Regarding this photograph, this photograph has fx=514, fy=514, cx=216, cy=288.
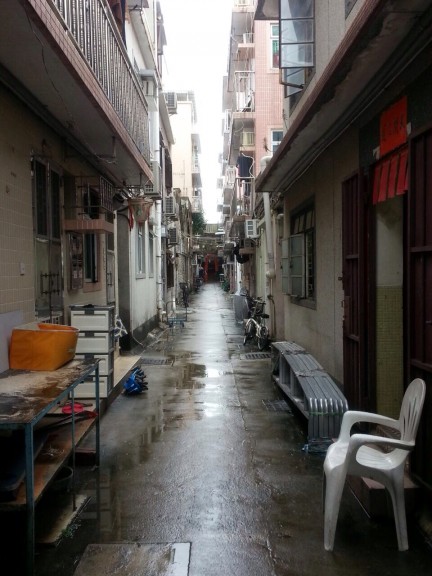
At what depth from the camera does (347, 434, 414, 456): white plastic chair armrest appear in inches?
132

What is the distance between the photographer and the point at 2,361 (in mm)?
4457

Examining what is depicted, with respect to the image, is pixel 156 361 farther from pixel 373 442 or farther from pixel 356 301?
pixel 373 442

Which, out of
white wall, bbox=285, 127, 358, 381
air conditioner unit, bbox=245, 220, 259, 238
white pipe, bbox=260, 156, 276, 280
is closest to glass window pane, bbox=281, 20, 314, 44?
white wall, bbox=285, 127, 358, 381

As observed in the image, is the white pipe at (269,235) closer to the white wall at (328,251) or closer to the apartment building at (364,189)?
the apartment building at (364,189)

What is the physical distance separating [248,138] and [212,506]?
16635 mm

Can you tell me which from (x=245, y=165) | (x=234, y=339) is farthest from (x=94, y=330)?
(x=245, y=165)

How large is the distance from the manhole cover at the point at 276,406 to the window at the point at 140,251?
6.90 m

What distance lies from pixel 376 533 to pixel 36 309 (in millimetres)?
4175

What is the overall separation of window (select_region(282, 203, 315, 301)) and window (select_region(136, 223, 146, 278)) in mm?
5322

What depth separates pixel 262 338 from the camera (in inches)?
498

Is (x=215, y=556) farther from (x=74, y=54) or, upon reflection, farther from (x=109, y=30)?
(x=109, y=30)

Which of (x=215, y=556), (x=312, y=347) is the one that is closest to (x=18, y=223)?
(x=215, y=556)

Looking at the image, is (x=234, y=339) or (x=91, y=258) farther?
(x=234, y=339)

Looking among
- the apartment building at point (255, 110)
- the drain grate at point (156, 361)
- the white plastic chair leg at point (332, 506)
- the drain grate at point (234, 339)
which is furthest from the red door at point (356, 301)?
the apartment building at point (255, 110)
